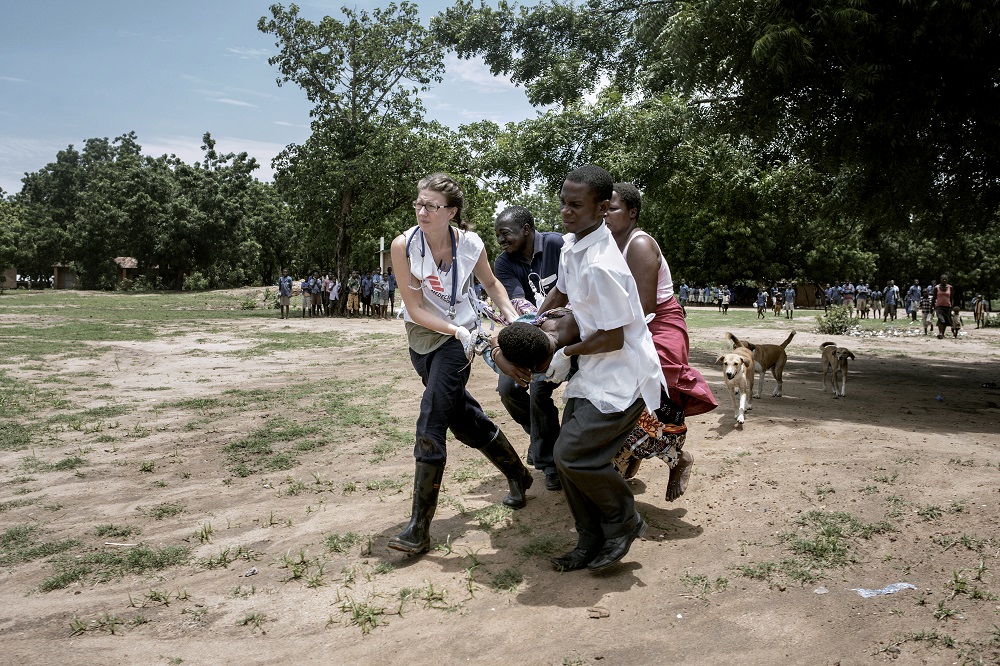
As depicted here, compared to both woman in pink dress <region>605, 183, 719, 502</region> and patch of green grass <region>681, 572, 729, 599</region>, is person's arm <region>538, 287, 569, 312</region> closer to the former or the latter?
woman in pink dress <region>605, 183, 719, 502</region>

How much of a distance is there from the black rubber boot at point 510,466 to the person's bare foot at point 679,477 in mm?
951

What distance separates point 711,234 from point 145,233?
4044 cm

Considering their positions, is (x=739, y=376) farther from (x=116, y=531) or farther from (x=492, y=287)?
(x=116, y=531)

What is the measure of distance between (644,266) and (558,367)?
0.74m

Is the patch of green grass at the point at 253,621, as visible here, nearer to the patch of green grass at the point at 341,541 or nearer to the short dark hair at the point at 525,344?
the patch of green grass at the point at 341,541

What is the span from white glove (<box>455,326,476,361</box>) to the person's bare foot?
4.72 feet

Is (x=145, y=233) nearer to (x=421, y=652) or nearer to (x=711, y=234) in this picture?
(x=711, y=234)

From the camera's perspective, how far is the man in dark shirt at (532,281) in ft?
16.8

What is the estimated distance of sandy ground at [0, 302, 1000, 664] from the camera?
11.2ft

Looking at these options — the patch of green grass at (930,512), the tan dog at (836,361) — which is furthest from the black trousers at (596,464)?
the tan dog at (836,361)

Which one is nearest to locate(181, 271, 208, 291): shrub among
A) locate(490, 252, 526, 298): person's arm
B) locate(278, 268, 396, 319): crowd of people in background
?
locate(278, 268, 396, 319): crowd of people in background

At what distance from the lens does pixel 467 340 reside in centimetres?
426

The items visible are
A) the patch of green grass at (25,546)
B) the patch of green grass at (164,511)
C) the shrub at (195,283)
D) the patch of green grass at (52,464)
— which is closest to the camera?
the patch of green grass at (25,546)

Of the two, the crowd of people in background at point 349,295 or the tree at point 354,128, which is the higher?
the tree at point 354,128
